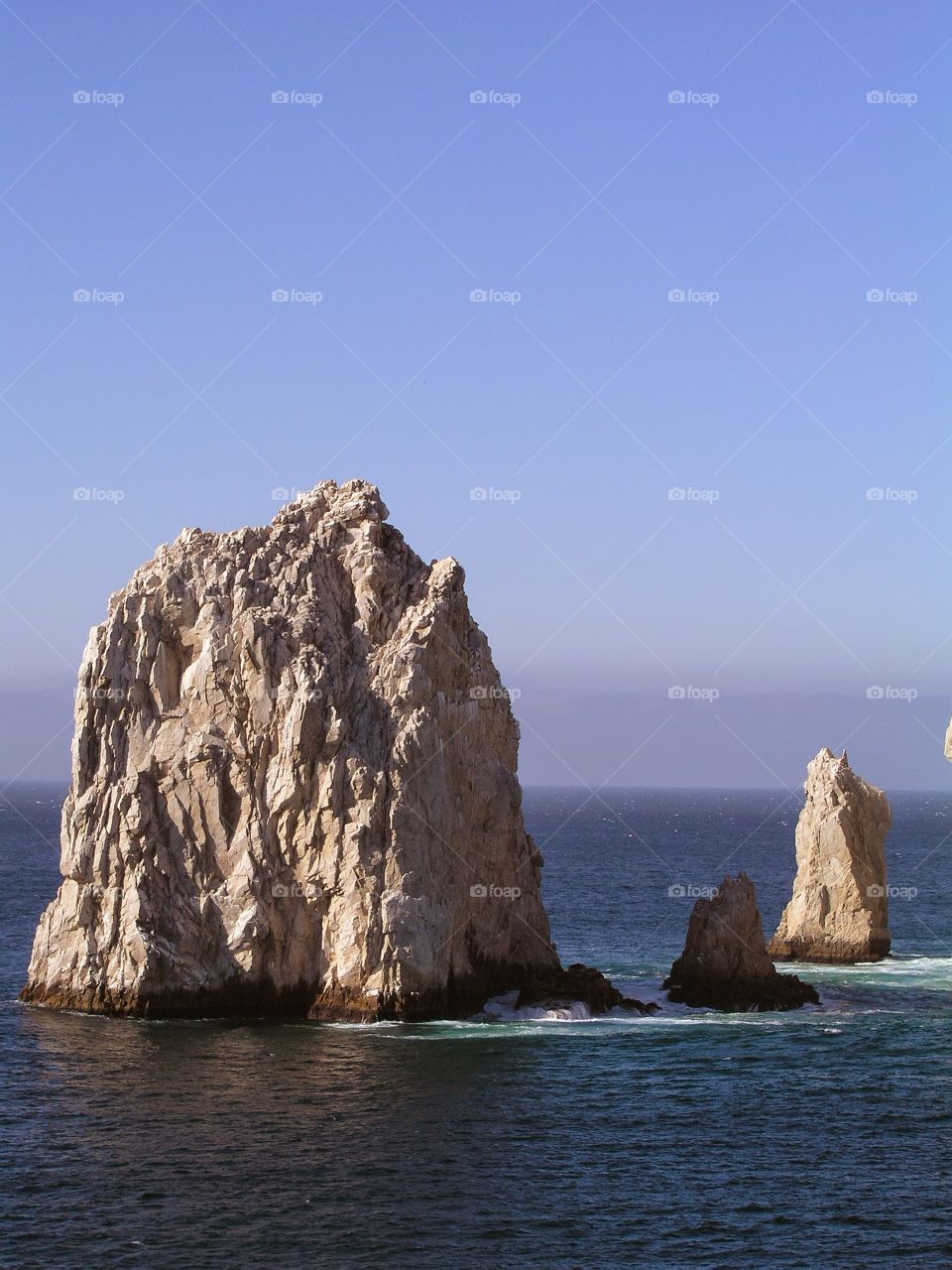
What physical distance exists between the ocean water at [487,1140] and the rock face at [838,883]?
11585mm

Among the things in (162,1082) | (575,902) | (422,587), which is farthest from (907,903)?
(162,1082)

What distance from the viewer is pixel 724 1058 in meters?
61.9

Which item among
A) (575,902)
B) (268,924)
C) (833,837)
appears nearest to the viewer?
(268,924)

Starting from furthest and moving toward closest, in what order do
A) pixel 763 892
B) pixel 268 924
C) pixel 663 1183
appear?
pixel 763 892 → pixel 268 924 → pixel 663 1183

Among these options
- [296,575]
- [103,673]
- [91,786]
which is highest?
[296,575]

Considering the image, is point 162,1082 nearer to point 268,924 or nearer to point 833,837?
point 268,924

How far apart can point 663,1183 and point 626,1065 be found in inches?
569

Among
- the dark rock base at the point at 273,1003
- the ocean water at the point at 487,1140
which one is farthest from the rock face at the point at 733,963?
the dark rock base at the point at 273,1003

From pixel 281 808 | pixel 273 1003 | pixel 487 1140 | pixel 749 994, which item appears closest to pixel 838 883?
pixel 749 994

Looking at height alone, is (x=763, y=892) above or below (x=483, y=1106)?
above

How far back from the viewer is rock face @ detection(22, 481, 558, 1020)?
66625 millimetres

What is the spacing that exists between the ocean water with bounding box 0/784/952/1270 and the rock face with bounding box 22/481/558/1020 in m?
2.59

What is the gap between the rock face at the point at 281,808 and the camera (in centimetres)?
6662

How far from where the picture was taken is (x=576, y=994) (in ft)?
232
